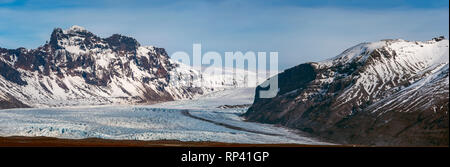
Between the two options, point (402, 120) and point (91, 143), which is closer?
point (91, 143)

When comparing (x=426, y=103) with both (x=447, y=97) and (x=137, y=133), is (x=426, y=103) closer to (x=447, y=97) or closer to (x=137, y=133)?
(x=447, y=97)

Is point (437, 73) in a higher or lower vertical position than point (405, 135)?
higher

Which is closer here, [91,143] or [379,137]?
[91,143]

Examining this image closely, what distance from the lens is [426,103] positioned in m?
161

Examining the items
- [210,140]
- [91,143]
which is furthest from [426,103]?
[91,143]
